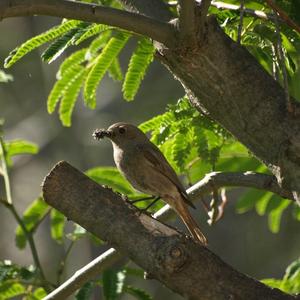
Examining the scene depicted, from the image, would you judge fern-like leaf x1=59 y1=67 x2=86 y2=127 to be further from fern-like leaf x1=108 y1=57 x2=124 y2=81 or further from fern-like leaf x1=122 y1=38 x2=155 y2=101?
fern-like leaf x1=122 y1=38 x2=155 y2=101

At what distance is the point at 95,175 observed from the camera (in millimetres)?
5352

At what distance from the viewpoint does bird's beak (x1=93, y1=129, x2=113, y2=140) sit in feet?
17.5

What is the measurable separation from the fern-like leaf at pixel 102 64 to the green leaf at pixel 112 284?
971 millimetres

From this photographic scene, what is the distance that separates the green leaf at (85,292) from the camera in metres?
4.59

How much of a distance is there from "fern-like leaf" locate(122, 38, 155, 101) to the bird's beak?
70 cm

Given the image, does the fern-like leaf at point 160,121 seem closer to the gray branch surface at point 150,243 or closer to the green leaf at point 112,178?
the green leaf at point 112,178

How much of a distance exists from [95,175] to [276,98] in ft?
6.80

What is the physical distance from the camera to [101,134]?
5363mm

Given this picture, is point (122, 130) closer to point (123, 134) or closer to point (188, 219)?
point (123, 134)

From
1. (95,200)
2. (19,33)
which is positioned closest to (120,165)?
(95,200)

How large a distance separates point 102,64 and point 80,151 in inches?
361

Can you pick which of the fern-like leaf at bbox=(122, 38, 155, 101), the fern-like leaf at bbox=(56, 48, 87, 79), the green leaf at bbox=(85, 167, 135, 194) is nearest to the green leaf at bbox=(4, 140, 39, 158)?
the green leaf at bbox=(85, 167, 135, 194)

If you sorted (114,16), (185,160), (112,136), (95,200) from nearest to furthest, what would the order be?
(114,16)
(95,200)
(185,160)
(112,136)

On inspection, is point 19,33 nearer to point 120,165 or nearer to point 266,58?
point 120,165
